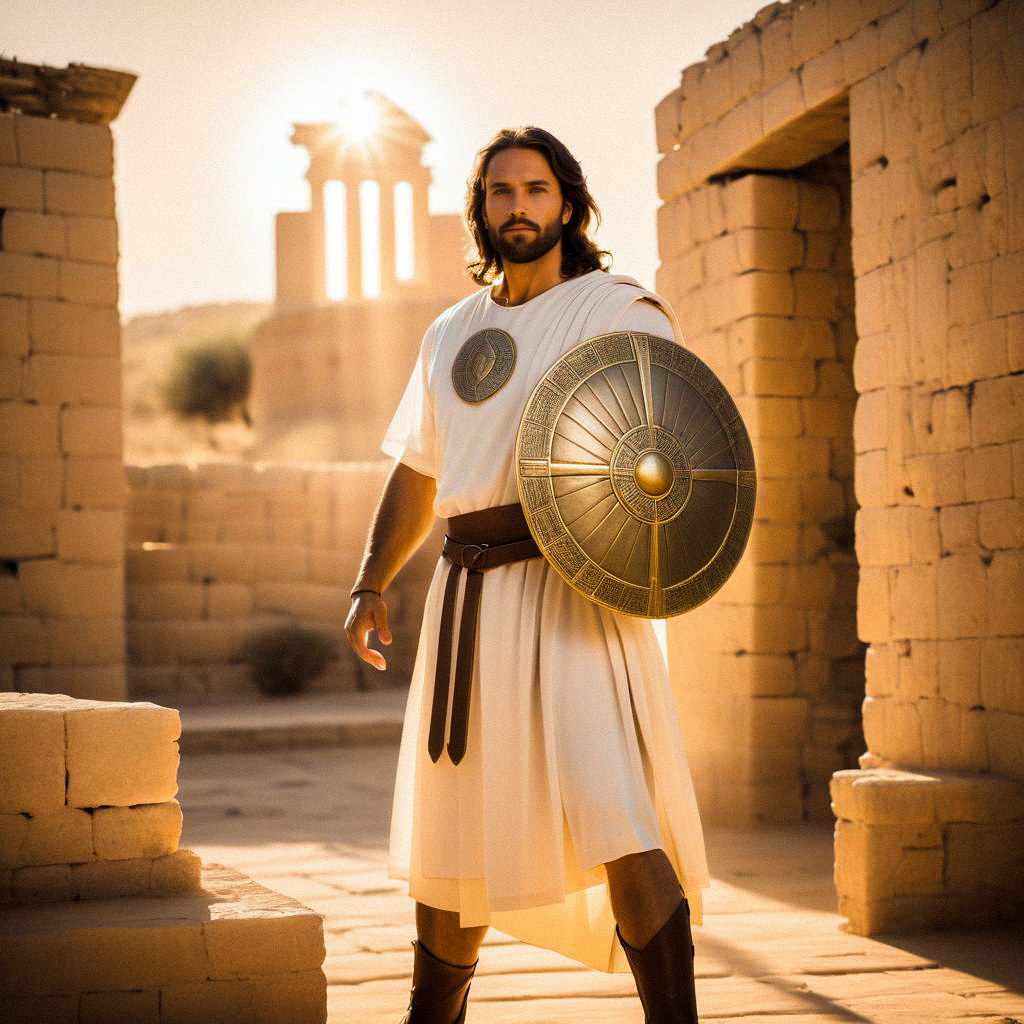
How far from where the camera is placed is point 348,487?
1459 cm

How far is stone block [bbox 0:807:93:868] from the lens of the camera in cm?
372

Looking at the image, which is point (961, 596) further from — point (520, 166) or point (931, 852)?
point (520, 166)

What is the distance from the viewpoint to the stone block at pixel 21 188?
8703 millimetres

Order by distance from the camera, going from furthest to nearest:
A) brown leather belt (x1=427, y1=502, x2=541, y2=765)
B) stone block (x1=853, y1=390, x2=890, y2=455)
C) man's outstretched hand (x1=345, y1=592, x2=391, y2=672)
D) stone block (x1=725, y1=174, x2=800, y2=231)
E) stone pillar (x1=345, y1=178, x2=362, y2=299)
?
stone pillar (x1=345, y1=178, x2=362, y2=299), stone block (x1=725, y1=174, x2=800, y2=231), stone block (x1=853, y1=390, x2=890, y2=455), man's outstretched hand (x1=345, y1=592, x2=391, y2=672), brown leather belt (x1=427, y1=502, x2=541, y2=765)

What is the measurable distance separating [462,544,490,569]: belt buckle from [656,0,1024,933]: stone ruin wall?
232 centimetres

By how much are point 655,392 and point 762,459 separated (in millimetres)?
4375

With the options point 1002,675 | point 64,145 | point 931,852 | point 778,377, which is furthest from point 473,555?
point 64,145

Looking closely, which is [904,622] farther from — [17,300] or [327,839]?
[17,300]

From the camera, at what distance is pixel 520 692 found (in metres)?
2.99

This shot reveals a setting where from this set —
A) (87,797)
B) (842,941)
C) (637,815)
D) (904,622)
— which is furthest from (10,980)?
(904,622)

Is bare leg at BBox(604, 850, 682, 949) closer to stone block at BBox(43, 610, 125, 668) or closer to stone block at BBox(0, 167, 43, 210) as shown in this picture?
stone block at BBox(43, 610, 125, 668)

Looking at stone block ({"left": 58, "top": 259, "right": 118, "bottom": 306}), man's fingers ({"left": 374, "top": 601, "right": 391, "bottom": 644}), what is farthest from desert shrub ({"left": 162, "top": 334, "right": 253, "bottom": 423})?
man's fingers ({"left": 374, "top": 601, "right": 391, "bottom": 644})

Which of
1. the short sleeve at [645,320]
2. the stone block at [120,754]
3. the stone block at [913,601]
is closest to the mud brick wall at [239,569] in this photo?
the stone block at [913,601]

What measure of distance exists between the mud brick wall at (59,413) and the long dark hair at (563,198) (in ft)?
19.1
